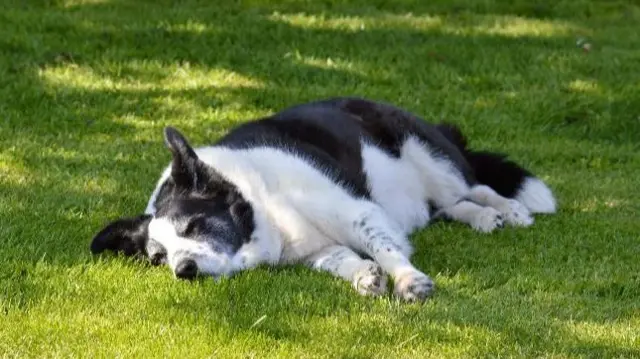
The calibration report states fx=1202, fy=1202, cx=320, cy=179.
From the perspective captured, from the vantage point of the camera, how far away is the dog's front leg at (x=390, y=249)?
528 cm

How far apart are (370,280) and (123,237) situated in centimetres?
128

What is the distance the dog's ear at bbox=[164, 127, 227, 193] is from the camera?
570 cm

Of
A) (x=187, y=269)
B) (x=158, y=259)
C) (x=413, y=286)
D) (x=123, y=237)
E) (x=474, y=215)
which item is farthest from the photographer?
(x=474, y=215)

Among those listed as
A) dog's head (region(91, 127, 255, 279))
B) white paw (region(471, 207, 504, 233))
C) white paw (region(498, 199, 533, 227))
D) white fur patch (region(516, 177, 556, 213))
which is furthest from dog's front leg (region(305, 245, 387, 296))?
white fur patch (region(516, 177, 556, 213))

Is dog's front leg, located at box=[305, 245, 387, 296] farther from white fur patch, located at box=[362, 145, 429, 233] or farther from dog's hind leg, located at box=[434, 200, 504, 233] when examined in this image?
dog's hind leg, located at box=[434, 200, 504, 233]

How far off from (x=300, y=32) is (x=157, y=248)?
21.2ft

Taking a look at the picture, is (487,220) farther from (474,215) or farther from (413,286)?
(413,286)

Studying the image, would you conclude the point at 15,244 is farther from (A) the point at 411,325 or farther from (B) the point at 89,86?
(B) the point at 89,86

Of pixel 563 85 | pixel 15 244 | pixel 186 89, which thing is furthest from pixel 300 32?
pixel 15 244

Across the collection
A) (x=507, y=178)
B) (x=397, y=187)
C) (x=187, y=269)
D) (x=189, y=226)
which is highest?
(x=189, y=226)

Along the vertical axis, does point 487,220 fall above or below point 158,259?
below

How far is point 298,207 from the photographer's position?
5930 mm

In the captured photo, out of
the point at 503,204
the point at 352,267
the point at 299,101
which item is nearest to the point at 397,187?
→ the point at 503,204

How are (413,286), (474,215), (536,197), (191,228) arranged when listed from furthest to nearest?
(536,197) → (474,215) → (191,228) → (413,286)
